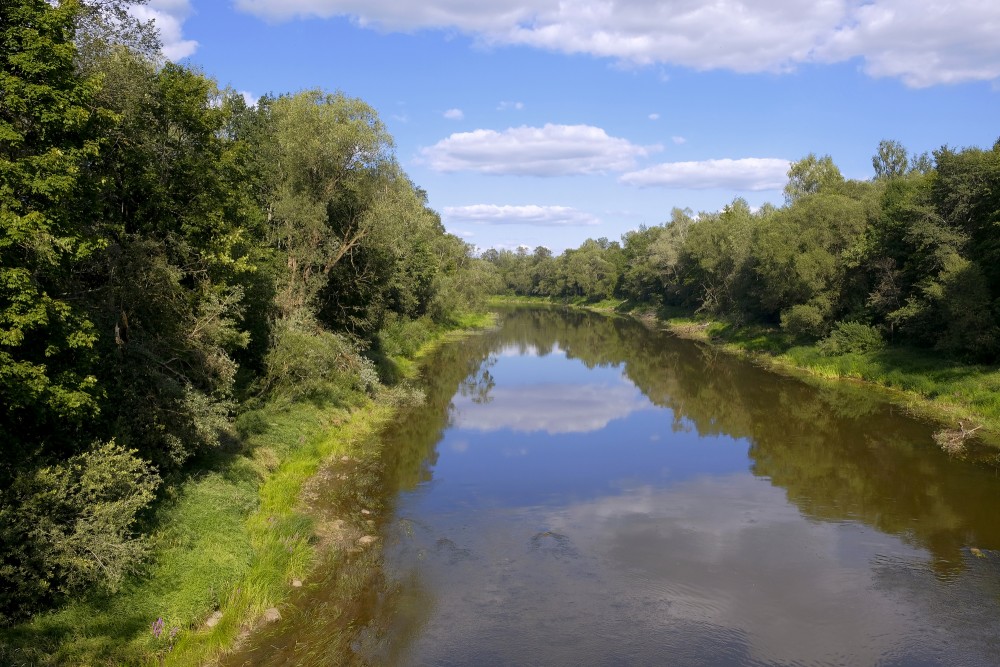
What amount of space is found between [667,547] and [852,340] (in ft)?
105

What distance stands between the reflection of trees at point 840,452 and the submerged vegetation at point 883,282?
11.3ft

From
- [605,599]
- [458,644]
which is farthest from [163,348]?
[605,599]

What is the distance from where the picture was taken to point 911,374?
35625mm

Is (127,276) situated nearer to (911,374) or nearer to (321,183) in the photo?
(321,183)

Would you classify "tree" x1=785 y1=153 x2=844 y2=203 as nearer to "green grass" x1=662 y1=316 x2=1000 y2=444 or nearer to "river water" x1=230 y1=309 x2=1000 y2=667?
"green grass" x1=662 y1=316 x2=1000 y2=444

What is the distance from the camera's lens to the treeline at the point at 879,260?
1288 inches

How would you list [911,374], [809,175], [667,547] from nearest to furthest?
[667,547] → [911,374] → [809,175]

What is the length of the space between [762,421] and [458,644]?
23422 millimetres

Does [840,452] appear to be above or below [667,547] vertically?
above

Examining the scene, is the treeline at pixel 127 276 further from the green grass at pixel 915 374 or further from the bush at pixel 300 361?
the green grass at pixel 915 374

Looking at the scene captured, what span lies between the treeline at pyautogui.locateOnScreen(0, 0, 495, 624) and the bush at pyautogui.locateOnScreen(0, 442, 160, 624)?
0.03 metres

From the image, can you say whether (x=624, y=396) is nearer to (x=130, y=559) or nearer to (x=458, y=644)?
(x=458, y=644)

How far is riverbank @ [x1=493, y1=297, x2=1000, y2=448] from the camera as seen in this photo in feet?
91.7

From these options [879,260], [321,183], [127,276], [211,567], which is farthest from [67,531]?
[879,260]
